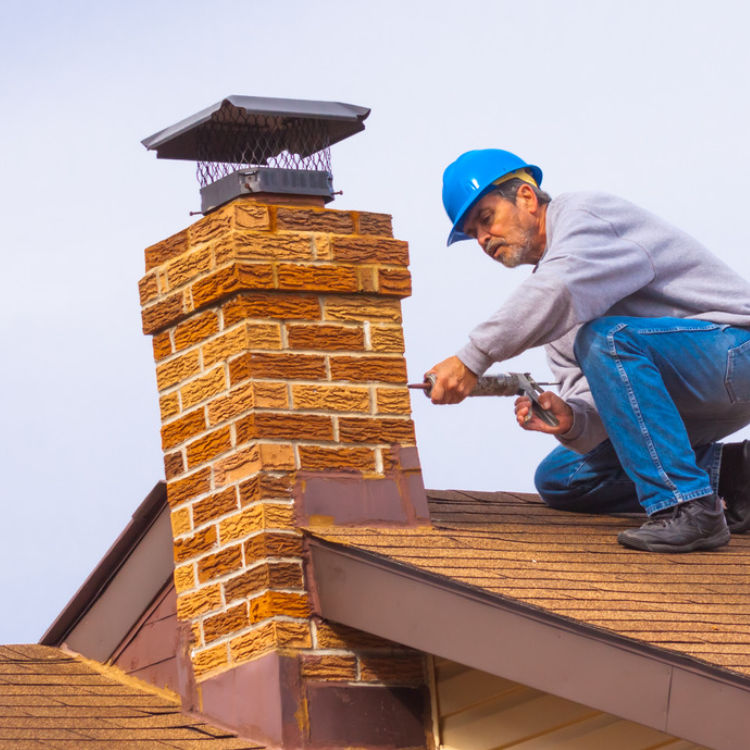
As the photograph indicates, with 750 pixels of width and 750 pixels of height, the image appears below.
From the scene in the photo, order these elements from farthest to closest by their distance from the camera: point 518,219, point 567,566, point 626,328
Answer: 1. point 518,219
2. point 626,328
3. point 567,566

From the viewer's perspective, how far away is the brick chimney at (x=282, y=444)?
5273 mm

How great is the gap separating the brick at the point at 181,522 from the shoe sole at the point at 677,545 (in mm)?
1573

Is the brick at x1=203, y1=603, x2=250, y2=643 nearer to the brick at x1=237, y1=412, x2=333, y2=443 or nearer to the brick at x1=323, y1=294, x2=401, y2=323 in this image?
the brick at x1=237, y1=412, x2=333, y2=443

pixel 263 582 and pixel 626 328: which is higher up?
pixel 626 328

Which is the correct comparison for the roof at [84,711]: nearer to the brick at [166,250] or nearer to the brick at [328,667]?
the brick at [328,667]

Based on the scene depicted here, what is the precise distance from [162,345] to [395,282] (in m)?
0.89

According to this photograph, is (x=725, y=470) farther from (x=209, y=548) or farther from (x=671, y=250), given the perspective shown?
(x=209, y=548)

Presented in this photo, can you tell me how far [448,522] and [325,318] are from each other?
3.05ft

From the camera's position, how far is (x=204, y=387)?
5.71 meters

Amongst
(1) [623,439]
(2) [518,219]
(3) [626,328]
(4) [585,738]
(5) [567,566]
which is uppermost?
(2) [518,219]

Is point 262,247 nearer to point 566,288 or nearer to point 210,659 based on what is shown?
point 566,288

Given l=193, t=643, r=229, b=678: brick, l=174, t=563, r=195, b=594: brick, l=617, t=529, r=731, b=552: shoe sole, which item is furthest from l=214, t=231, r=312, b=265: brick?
l=617, t=529, r=731, b=552: shoe sole

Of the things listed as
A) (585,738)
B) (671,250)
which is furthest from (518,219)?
(585,738)

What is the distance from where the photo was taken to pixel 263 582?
527cm
